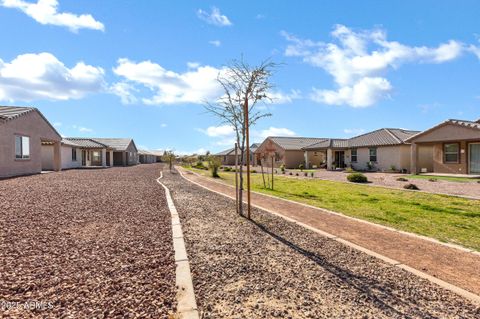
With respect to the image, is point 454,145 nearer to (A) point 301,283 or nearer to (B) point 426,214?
(B) point 426,214

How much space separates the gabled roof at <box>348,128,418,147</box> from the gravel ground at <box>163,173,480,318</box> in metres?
27.8

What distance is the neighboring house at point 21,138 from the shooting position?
1875 cm

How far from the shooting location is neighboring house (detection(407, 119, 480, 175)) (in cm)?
2206

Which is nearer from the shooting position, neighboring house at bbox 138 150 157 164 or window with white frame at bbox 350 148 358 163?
window with white frame at bbox 350 148 358 163

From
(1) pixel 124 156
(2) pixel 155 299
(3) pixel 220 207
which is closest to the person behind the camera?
(2) pixel 155 299

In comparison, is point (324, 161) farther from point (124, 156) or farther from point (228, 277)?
point (228, 277)

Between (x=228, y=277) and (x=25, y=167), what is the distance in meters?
23.5

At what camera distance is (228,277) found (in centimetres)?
382

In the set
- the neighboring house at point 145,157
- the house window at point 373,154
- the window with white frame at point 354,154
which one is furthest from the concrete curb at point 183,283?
the neighboring house at point 145,157

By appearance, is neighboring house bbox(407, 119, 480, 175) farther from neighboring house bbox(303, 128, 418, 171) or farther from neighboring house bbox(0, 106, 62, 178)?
neighboring house bbox(0, 106, 62, 178)

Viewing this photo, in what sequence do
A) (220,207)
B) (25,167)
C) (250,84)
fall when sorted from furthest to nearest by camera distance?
(25,167), (220,207), (250,84)

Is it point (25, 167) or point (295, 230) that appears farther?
point (25, 167)

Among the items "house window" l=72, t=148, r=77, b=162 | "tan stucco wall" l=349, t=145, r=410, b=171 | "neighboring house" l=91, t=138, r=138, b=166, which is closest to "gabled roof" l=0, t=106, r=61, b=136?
"house window" l=72, t=148, r=77, b=162

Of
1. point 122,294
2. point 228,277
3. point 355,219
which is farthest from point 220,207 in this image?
point 122,294
